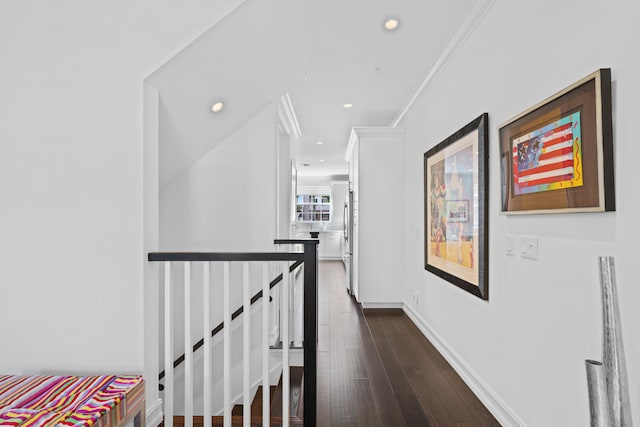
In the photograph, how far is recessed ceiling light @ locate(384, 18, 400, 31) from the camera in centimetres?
272

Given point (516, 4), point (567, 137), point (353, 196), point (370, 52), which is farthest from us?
point (353, 196)

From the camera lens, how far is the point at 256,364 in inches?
129

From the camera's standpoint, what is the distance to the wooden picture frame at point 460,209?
2480 millimetres

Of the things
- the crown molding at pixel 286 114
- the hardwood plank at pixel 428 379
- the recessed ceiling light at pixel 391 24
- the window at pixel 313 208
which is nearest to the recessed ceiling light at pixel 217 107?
the crown molding at pixel 286 114

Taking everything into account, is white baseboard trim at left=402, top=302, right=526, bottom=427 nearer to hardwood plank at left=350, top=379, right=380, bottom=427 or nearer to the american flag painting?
hardwood plank at left=350, top=379, right=380, bottom=427

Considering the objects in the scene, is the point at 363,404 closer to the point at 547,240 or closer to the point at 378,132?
the point at 547,240

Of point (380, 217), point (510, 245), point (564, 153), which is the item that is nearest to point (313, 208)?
point (380, 217)

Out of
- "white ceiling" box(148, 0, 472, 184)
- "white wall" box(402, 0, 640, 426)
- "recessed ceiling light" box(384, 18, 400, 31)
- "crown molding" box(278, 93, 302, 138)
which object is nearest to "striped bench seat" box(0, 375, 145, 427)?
"white ceiling" box(148, 0, 472, 184)

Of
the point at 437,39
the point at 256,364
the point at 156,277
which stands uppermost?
the point at 437,39

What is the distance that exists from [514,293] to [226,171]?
245 centimetres

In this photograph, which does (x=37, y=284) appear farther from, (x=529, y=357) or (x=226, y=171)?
(x=529, y=357)

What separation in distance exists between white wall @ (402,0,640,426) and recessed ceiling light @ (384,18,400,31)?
21.6 inches

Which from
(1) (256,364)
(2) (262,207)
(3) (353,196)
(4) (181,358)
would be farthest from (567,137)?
(3) (353,196)

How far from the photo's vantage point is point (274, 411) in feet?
8.93
